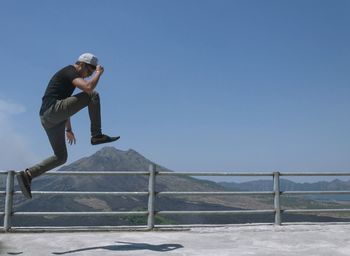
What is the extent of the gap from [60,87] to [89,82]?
0.45 m

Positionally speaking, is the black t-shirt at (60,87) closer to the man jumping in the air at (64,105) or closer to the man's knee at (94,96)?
the man jumping in the air at (64,105)

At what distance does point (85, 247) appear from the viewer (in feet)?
17.8

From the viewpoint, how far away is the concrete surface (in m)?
5.09

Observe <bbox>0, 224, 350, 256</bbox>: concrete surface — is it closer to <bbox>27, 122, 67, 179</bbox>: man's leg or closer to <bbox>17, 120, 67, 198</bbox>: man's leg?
<bbox>17, 120, 67, 198</bbox>: man's leg

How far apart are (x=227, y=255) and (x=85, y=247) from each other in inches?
70.9

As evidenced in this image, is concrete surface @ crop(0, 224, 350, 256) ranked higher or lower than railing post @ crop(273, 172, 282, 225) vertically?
lower

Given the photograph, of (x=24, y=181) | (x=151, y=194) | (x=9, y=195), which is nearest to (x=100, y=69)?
(x=24, y=181)

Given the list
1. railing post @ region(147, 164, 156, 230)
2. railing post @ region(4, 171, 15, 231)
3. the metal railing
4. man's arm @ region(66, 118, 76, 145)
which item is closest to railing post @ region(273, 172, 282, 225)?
the metal railing

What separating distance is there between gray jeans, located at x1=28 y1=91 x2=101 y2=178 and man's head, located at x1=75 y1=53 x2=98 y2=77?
289mm

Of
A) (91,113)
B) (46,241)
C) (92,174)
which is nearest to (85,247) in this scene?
(46,241)

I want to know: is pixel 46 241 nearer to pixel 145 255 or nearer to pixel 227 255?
pixel 145 255

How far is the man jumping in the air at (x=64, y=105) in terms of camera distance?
4895 millimetres

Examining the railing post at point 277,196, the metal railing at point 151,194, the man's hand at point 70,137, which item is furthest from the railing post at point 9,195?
the railing post at point 277,196

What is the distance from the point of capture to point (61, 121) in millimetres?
5078
